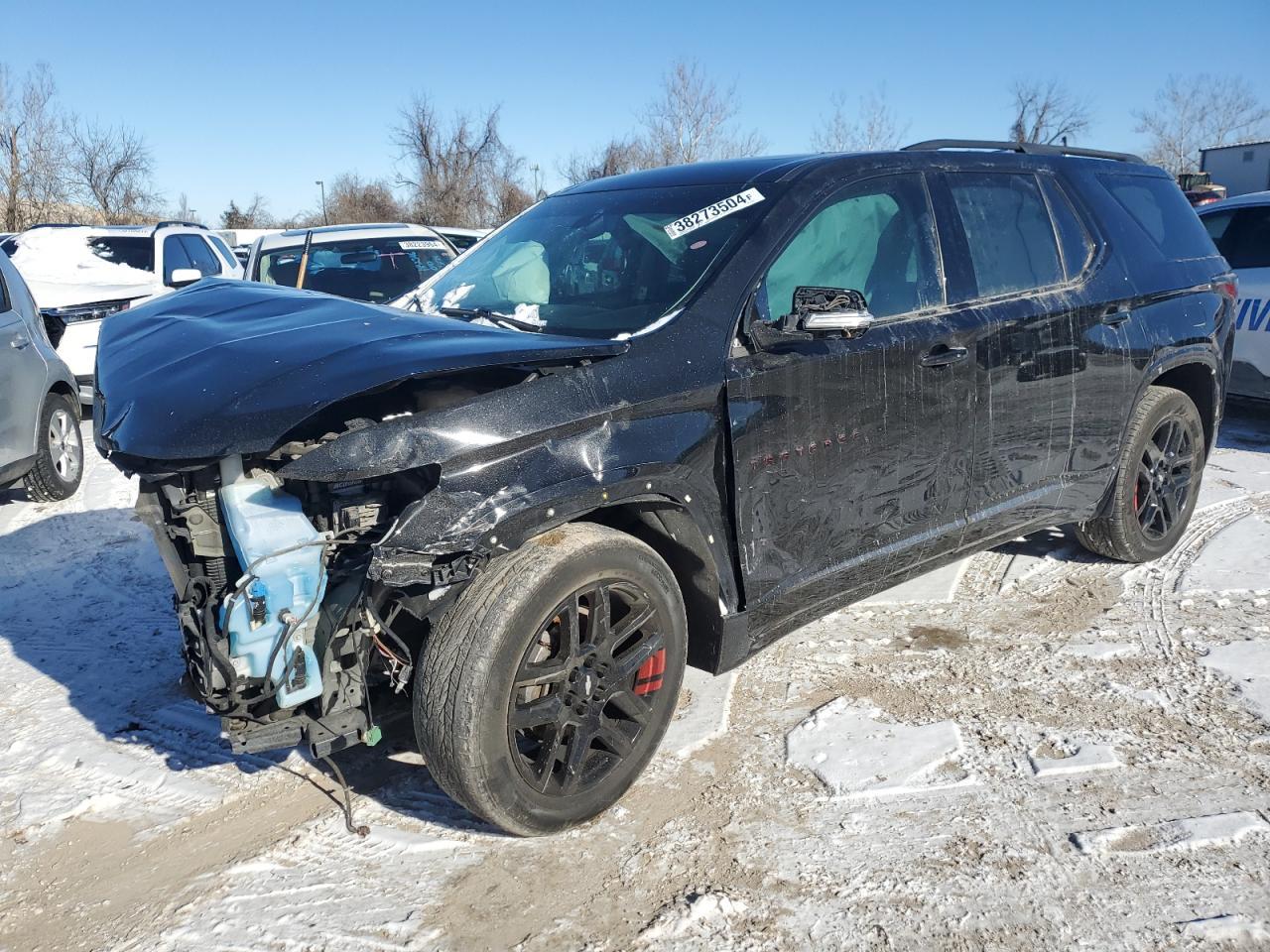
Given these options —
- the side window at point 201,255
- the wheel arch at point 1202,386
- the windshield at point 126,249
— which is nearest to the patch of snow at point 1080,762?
the wheel arch at point 1202,386

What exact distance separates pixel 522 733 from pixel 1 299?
541 centimetres

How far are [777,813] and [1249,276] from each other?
6.89m

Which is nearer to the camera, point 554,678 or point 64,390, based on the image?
point 554,678

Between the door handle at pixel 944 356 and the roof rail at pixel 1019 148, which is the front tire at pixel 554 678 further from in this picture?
the roof rail at pixel 1019 148

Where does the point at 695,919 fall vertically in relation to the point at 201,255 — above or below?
below

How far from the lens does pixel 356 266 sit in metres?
8.94

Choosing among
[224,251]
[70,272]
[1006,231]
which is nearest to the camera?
[1006,231]

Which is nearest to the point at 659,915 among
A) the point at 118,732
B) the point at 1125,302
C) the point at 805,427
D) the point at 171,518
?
the point at 805,427

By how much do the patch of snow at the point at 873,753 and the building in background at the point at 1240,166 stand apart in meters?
34.4

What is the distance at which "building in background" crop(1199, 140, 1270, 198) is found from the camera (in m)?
32.7

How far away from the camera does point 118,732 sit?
12.1 ft

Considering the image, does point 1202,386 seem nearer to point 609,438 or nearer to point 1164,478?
point 1164,478

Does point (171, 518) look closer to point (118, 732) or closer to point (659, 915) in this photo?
point (118, 732)

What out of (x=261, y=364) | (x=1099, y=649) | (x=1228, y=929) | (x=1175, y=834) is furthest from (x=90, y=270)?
(x=1228, y=929)
